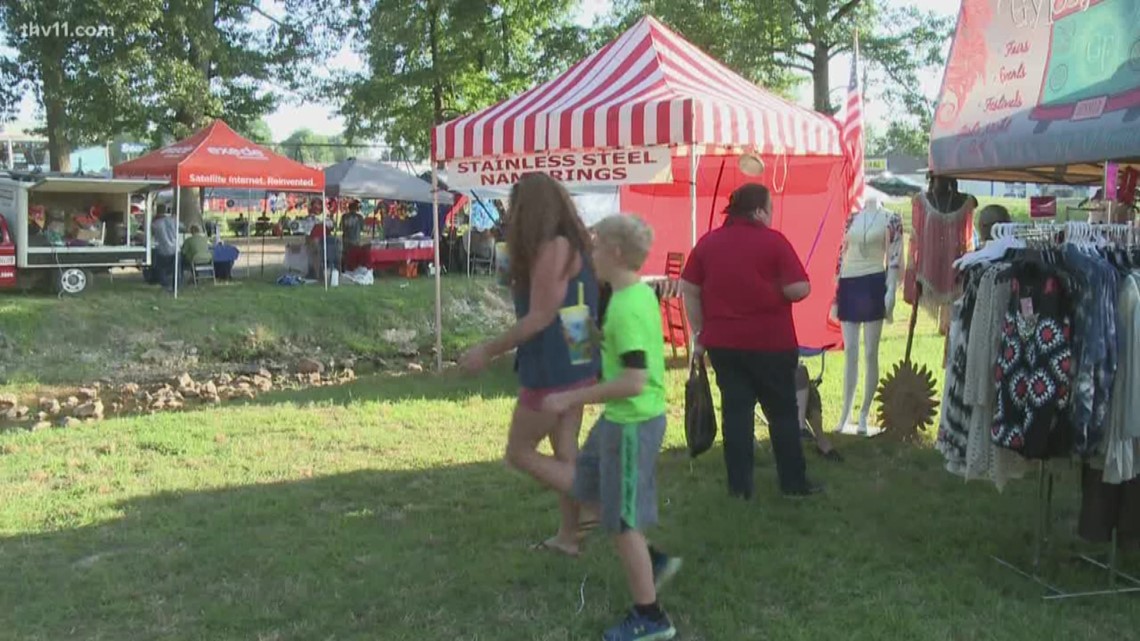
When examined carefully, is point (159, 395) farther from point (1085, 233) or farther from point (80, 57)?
point (80, 57)

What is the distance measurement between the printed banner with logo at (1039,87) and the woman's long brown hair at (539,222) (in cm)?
239

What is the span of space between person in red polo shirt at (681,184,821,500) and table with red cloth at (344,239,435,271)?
48.9ft

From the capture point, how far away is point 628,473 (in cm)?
344

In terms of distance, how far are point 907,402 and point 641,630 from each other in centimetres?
367

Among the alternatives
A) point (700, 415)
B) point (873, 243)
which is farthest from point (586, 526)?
point (873, 243)

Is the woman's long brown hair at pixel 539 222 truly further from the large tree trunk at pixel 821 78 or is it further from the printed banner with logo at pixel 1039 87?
the large tree trunk at pixel 821 78

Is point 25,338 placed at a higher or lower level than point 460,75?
lower

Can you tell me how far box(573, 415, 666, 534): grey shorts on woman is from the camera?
343 centimetres

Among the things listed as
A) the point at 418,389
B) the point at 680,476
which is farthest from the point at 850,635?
the point at 418,389

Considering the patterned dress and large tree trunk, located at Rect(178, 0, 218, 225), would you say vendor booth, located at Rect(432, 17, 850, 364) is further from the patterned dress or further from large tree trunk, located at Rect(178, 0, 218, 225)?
large tree trunk, located at Rect(178, 0, 218, 225)

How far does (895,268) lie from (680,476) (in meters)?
2.22

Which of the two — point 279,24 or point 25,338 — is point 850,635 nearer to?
point 25,338

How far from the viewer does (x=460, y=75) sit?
22250 mm

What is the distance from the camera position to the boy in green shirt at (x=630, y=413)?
337 centimetres
